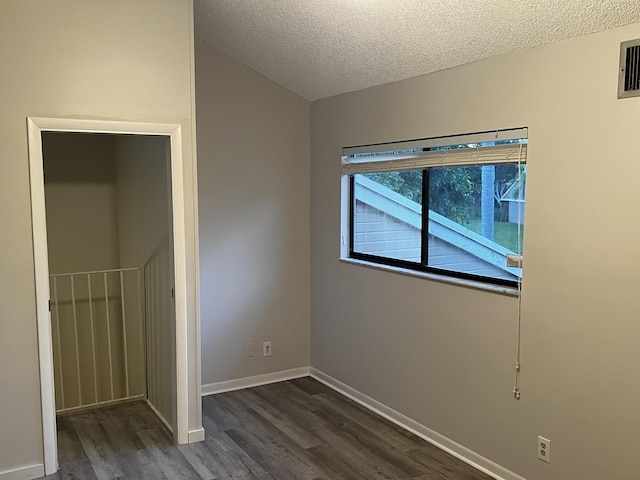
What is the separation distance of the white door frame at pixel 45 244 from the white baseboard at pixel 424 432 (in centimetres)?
135

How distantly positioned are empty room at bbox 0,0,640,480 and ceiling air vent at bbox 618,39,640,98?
0.01m

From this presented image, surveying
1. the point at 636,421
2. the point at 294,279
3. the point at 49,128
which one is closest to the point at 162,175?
the point at 49,128

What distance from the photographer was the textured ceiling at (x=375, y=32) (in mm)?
2525

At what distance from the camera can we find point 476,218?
3.30m

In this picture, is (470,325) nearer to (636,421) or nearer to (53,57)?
(636,421)

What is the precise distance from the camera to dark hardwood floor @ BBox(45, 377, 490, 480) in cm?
318

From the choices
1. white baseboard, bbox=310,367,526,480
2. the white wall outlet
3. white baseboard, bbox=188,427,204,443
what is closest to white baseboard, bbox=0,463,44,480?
white baseboard, bbox=188,427,204,443

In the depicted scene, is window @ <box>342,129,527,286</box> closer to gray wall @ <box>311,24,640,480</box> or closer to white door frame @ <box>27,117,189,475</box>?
gray wall @ <box>311,24,640,480</box>

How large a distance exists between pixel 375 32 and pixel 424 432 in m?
2.44

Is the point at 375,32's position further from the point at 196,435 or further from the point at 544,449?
the point at 196,435

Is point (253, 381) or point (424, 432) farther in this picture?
point (253, 381)

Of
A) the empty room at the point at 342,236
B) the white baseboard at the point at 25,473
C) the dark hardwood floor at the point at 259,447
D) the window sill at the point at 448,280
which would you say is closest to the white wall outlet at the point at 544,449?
the empty room at the point at 342,236

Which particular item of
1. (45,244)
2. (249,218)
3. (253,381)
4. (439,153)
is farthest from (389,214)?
(45,244)

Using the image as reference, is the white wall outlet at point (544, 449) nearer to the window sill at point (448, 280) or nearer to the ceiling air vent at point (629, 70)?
the window sill at point (448, 280)
